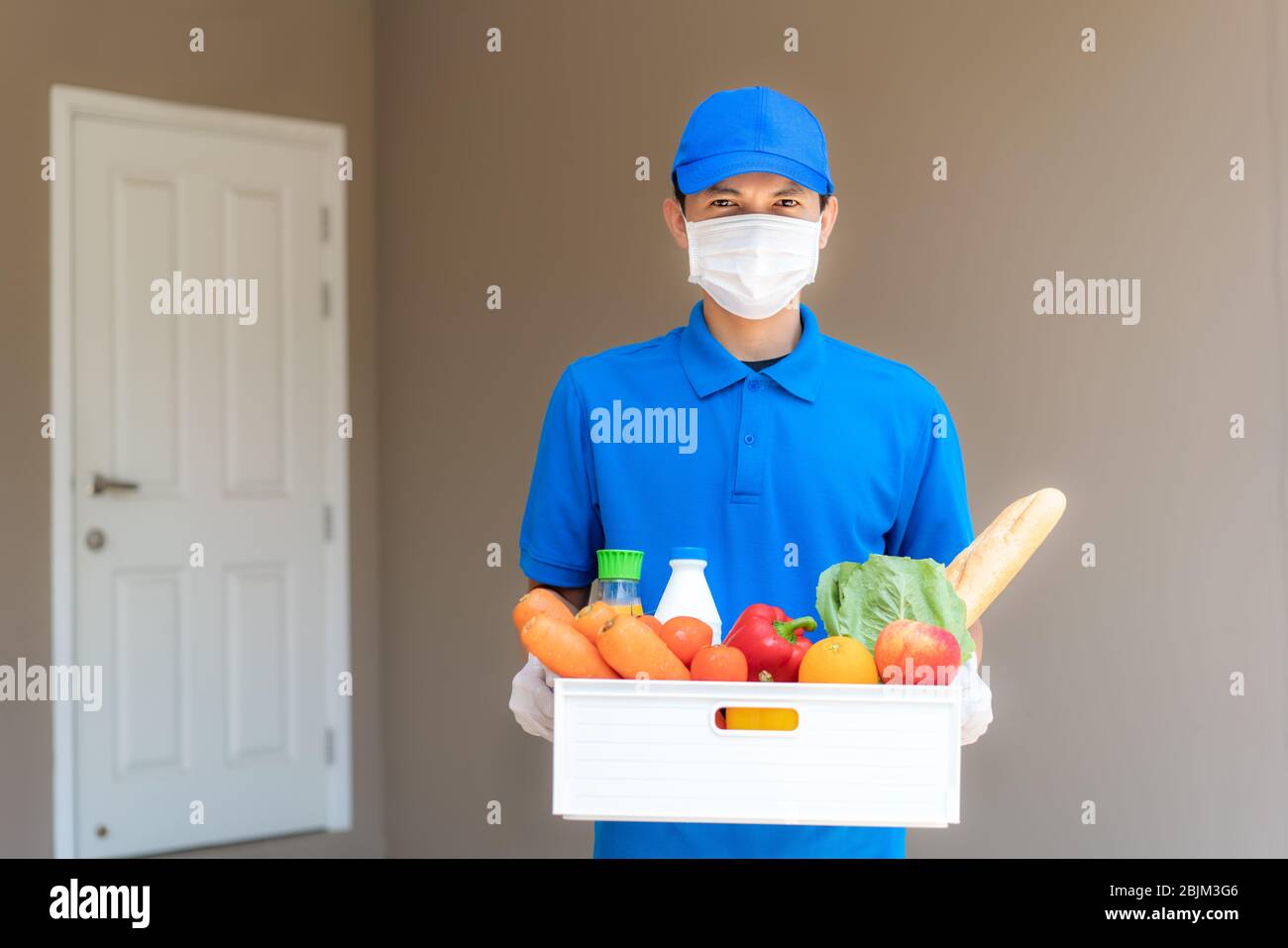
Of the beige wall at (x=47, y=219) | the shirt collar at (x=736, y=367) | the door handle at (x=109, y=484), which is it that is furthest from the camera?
the door handle at (x=109, y=484)

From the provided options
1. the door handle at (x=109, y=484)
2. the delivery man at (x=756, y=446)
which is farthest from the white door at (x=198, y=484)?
the delivery man at (x=756, y=446)

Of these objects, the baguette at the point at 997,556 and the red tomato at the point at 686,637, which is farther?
the baguette at the point at 997,556

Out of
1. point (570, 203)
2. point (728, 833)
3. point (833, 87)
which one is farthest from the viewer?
point (570, 203)

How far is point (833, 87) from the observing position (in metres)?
2.77

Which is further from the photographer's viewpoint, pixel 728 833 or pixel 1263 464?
pixel 1263 464

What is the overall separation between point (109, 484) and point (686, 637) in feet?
9.47

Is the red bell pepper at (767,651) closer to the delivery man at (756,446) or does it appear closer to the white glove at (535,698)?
the white glove at (535,698)

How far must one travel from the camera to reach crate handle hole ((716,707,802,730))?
1.15m

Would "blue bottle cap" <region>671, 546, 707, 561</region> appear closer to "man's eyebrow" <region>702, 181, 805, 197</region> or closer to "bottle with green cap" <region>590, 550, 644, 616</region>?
"bottle with green cap" <region>590, 550, 644, 616</region>

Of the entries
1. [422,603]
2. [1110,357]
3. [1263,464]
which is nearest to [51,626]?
[422,603]

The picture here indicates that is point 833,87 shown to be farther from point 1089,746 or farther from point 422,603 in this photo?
point 422,603

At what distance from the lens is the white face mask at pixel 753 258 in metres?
1.60

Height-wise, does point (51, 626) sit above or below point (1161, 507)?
below

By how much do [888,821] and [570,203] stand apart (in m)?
2.51
